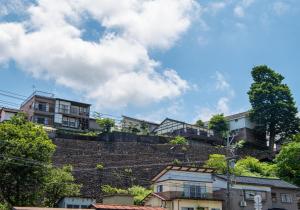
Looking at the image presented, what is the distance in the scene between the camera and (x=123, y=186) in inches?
2141

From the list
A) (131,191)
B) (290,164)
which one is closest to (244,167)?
(290,164)

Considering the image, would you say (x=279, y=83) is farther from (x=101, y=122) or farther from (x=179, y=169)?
(x=179, y=169)

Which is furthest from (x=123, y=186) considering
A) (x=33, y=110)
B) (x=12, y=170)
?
(x=33, y=110)

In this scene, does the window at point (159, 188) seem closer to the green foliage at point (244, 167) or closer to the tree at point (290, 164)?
the green foliage at point (244, 167)

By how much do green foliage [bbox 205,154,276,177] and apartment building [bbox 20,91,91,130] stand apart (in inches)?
1197

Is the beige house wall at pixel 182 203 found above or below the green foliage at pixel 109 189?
below

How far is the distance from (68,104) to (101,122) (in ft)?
47.9

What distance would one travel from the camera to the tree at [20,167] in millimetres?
38594

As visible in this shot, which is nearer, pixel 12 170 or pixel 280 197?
pixel 12 170

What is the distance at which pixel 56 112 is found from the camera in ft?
266

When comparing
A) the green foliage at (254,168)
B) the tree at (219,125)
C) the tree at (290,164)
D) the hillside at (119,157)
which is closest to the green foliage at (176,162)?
the hillside at (119,157)

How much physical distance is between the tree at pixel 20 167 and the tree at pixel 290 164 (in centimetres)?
3322

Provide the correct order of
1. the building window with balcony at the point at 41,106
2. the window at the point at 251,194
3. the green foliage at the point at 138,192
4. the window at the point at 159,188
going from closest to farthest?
the window at the point at 159,188 → the window at the point at 251,194 → the green foliage at the point at 138,192 → the building window with balcony at the point at 41,106

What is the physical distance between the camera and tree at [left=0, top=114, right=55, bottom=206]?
38594 mm
